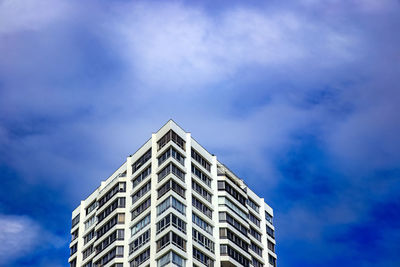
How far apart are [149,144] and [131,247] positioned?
→ 20.4 m

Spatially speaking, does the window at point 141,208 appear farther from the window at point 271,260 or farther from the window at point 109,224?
the window at point 271,260

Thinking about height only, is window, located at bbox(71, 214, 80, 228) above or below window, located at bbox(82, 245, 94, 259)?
above

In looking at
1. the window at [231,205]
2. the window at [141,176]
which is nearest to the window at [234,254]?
the window at [231,205]

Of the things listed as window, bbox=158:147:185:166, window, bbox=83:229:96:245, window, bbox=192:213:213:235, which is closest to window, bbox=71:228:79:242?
window, bbox=83:229:96:245

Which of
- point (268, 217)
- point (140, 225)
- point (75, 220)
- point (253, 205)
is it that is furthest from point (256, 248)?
point (75, 220)

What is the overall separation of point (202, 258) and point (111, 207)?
961 inches

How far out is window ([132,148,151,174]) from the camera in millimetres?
133000

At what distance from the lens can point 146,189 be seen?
12988 cm

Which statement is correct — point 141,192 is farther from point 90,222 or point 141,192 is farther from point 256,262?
point 256,262

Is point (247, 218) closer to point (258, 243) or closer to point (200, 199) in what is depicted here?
point (258, 243)

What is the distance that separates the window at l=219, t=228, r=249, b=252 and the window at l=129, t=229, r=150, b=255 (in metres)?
15.2

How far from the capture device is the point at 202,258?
12269 centimetres

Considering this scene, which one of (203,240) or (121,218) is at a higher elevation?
(121,218)

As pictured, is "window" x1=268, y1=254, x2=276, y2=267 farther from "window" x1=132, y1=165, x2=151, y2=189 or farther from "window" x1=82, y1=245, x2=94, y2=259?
"window" x1=82, y1=245, x2=94, y2=259
